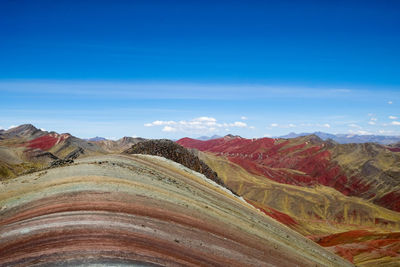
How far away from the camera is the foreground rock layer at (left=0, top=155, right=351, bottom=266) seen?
13.1m

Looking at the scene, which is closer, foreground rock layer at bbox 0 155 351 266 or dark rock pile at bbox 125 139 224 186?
foreground rock layer at bbox 0 155 351 266

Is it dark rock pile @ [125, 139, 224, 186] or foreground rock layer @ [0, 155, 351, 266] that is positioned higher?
dark rock pile @ [125, 139, 224, 186]

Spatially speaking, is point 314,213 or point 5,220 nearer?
point 5,220

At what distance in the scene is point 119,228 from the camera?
50.0ft

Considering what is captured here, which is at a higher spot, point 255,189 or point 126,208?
point 126,208

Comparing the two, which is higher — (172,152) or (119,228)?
(172,152)

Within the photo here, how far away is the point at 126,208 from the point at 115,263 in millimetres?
5802

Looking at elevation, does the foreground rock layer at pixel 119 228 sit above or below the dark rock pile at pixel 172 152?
below

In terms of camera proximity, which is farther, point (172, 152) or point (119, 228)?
point (172, 152)

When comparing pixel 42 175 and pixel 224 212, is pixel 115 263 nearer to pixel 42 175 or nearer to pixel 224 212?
pixel 224 212

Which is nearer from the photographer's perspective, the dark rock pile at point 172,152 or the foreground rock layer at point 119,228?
the foreground rock layer at point 119,228

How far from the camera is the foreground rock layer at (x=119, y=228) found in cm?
1309

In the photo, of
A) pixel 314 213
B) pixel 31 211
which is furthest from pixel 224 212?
pixel 314 213

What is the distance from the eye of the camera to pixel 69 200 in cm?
1784
